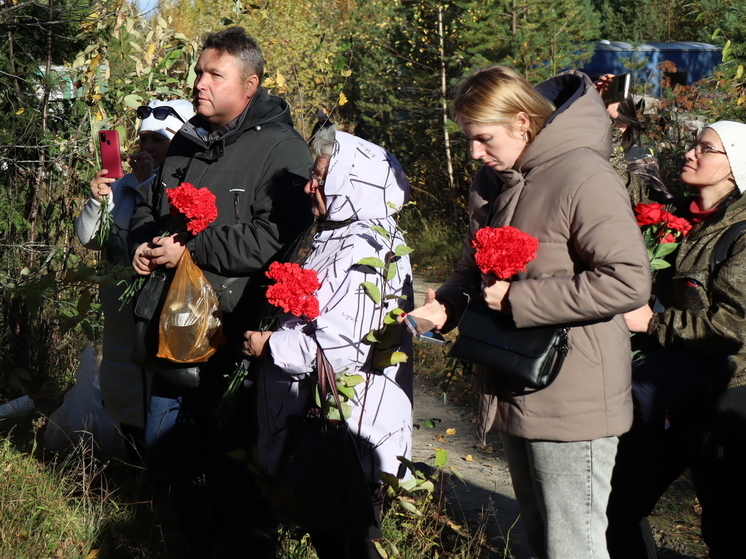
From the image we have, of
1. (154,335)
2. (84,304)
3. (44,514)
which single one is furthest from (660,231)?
(44,514)

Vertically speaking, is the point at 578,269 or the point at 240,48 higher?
the point at 240,48

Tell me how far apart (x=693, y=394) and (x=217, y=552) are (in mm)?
1930

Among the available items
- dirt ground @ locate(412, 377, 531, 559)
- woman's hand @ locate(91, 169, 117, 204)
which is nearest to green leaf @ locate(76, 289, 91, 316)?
woman's hand @ locate(91, 169, 117, 204)

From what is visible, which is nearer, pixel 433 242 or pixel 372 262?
pixel 372 262

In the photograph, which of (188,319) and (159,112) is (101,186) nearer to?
(159,112)

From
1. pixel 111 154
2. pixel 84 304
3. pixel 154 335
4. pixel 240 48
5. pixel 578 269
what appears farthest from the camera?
pixel 84 304

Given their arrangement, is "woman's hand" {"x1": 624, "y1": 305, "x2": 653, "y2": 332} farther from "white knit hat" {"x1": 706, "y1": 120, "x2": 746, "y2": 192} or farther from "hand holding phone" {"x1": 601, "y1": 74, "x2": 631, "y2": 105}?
"hand holding phone" {"x1": 601, "y1": 74, "x2": 631, "y2": 105}

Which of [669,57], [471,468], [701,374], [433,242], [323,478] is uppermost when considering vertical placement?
[701,374]

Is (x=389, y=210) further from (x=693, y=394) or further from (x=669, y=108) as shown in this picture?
(x=669, y=108)

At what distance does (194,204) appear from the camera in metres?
2.80

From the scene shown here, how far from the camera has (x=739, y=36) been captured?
6590 mm

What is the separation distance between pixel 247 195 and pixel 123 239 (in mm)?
923

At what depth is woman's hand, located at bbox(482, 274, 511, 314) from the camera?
218 centimetres

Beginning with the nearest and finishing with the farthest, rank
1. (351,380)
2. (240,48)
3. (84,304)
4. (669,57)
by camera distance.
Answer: (351,380)
(240,48)
(84,304)
(669,57)
